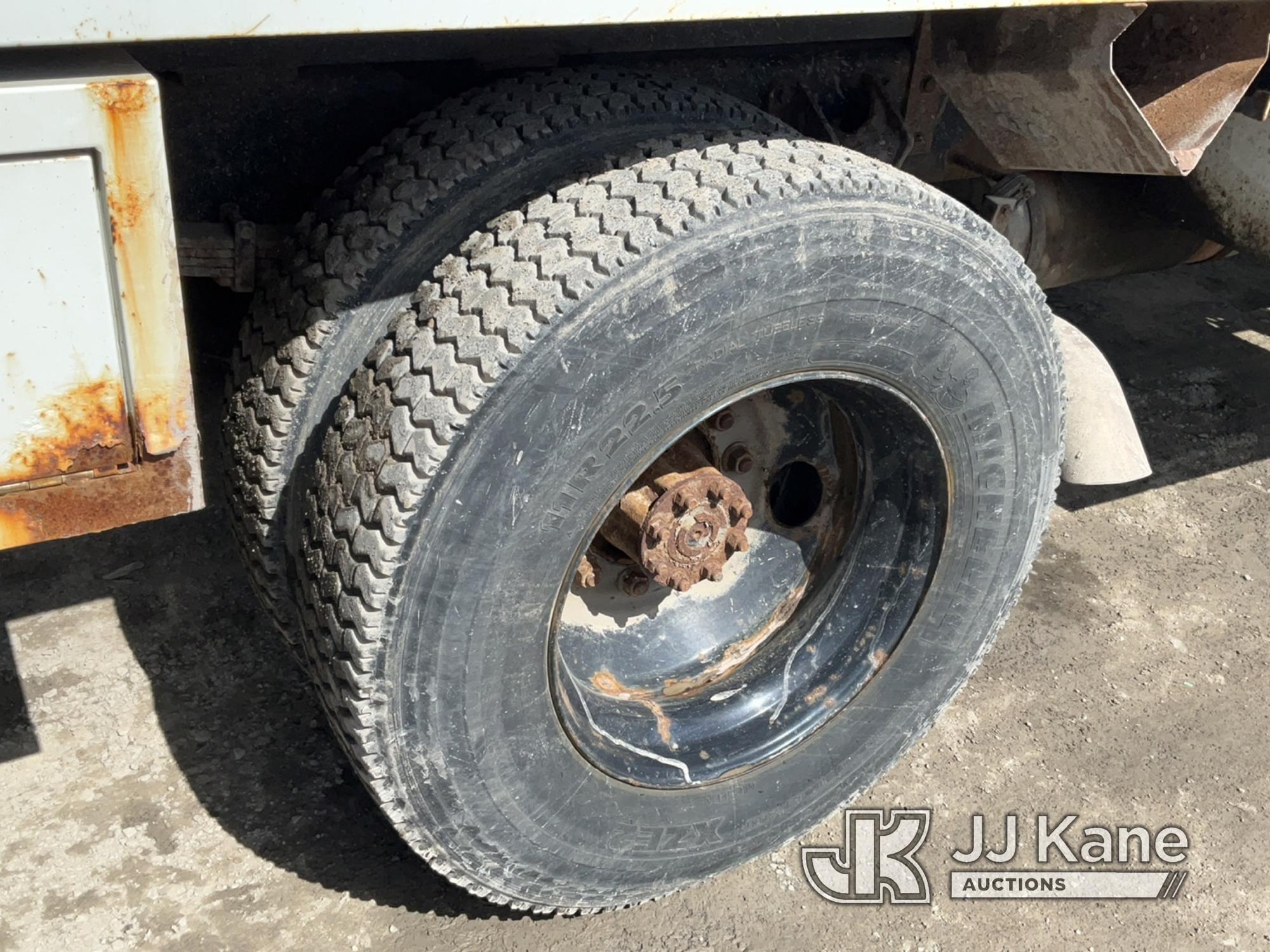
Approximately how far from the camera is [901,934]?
225 centimetres

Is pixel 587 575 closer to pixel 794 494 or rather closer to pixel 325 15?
pixel 794 494

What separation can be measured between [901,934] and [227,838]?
130 centimetres

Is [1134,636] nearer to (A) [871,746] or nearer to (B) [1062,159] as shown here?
(A) [871,746]

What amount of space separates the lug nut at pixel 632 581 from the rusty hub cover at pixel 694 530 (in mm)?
145

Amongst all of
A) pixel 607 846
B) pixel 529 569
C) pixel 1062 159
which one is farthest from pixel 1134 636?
pixel 529 569

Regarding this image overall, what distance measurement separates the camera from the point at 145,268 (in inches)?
48.7

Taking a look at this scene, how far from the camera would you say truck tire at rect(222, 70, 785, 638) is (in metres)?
1.81

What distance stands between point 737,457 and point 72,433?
1.29m

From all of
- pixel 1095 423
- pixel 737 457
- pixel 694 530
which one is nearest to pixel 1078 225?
pixel 1095 423

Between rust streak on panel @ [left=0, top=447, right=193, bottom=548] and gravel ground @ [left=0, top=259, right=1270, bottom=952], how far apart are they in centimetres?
93

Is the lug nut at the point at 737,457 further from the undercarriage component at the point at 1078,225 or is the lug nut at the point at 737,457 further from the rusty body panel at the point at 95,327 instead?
the rusty body panel at the point at 95,327

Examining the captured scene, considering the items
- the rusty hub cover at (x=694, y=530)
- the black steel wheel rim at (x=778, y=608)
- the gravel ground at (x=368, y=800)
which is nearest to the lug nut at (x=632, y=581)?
the black steel wheel rim at (x=778, y=608)

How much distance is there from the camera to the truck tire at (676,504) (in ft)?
5.24

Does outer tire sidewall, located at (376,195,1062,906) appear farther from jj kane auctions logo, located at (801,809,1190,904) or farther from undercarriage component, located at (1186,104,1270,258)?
undercarriage component, located at (1186,104,1270,258)
